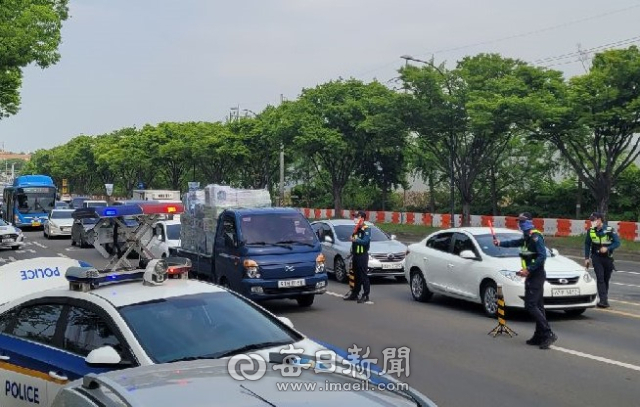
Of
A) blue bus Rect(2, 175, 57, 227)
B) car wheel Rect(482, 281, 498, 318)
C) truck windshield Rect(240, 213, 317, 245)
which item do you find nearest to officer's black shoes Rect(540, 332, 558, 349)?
car wheel Rect(482, 281, 498, 318)

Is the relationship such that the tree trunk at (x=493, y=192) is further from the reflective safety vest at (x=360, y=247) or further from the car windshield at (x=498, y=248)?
the car windshield at (x=498, y=248)

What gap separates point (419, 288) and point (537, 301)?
473 centimetres

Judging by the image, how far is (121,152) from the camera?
77.4 metres

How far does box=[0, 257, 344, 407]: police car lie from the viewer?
4.96m

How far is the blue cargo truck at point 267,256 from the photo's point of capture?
13031 mm

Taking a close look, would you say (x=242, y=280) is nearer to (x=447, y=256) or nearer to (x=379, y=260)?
(x=447, y=256)

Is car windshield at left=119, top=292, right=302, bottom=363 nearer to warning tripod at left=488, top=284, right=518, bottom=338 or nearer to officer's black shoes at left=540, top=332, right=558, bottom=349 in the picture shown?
officer's black shoes at left=540, top=332, right=558, bottom=349

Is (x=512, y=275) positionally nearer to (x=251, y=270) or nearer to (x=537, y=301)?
(x=537, y=301)

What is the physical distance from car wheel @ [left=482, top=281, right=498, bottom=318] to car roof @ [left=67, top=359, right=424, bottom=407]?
899cm

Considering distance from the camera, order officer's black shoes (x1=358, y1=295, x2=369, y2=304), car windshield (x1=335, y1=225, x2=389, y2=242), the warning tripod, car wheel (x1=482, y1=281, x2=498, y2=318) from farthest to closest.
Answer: car windshield (x1=335, y1=225, x2=389, y2=242), officer's black shoes (x1=358, y1=295, x2=369, y2=304), car wheel (x1=482, y1=281, x2=498, y2=318), the warning tripod

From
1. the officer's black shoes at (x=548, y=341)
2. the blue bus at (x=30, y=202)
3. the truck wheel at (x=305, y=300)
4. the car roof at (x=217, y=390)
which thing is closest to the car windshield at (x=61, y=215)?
the blue bus at (x=30, y=202)

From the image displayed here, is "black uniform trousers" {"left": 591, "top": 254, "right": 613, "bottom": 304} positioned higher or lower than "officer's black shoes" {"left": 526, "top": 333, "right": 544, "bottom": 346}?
higher

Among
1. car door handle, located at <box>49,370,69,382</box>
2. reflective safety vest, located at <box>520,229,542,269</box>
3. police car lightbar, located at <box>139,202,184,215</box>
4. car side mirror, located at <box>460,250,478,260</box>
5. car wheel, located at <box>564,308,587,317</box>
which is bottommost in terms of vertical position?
car wheel, located at <box>564,308,587,317</box>

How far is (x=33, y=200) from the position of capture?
152 feet
